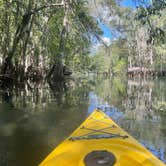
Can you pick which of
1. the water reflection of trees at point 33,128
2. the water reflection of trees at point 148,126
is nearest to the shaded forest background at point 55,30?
the water reflection of trees at point 148,126

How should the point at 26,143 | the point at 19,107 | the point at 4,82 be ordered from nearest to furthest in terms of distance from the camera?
the point at 26,143 < the point at 19,107 < the point at 4,82

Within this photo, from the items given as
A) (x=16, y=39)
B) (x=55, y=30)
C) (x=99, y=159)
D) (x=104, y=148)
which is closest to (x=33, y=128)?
(x=104, y=148)

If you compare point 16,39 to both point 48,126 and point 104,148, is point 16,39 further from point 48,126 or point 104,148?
point 104,148

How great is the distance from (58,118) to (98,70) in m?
95.0

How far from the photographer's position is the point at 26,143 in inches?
237

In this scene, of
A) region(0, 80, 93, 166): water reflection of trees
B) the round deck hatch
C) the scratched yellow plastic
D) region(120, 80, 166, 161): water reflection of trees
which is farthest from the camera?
region(120, 80, 166, 161): water reflection of trees

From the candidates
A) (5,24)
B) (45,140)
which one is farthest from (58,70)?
(45,140)

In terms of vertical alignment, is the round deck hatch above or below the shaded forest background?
below

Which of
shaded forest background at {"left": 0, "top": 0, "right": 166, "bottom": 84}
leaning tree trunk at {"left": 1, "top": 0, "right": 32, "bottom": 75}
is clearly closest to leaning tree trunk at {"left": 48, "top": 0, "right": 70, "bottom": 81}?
shaded forest background at {"left": 0, "top": 0, "right": 166, "bottom": 84}

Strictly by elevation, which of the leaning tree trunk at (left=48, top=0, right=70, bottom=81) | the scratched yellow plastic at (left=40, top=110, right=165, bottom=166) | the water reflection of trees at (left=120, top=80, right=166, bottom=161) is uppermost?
the leaning tree trunk at (left=48, top=0, right=70, bottom=81)

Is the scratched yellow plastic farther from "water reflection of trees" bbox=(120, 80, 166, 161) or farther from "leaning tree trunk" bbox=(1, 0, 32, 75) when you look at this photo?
"leaning tree trunk" bbox=(1, 0, 32, 75)

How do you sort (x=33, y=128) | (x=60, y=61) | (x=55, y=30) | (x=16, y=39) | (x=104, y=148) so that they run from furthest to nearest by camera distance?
(x=55, y=30) < (x=60, y=61) < (x=16, y=39) < (x=33, y=128) < (x=104, y=148)

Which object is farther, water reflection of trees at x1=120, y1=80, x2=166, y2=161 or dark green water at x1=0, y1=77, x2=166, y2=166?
water reflection of trees at x1=120, y1=80, x2=166, y2=161

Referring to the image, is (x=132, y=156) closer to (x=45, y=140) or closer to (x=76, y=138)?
(x=76, y=138)
